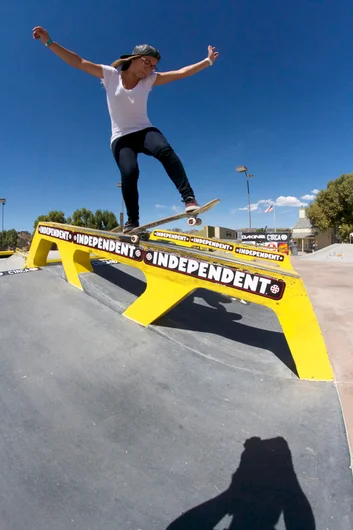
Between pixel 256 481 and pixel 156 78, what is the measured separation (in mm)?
3821

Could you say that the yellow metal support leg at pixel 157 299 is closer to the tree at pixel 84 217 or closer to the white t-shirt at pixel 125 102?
the white t-shirt at pixel 125 102

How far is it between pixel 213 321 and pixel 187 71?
3292 millimetres

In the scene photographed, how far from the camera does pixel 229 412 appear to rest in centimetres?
213

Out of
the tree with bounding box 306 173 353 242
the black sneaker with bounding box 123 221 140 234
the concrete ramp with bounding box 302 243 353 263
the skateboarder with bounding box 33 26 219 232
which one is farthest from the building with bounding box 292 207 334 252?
the skateboarder with bounding box 33 26 219 232

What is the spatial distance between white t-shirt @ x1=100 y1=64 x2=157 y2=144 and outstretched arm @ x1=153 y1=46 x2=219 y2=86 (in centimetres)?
9

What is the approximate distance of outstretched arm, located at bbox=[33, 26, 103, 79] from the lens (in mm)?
2590

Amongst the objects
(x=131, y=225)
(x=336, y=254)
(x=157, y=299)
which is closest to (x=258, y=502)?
(x=157, y=299)

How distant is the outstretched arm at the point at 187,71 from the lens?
304 cm

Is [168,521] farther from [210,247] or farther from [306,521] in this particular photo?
[210,247]

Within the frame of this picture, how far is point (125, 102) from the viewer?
2.99m

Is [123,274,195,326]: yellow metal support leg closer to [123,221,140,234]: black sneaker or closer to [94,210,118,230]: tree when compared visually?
[123,221,140,234]: black sneaker

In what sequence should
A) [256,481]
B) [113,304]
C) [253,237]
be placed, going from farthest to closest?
[253,237] < [113,304] < [256,481]

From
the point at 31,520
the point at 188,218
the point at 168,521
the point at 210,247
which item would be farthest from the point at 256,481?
the point at 210,247

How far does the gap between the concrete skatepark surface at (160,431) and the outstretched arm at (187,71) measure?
2.97 meters
